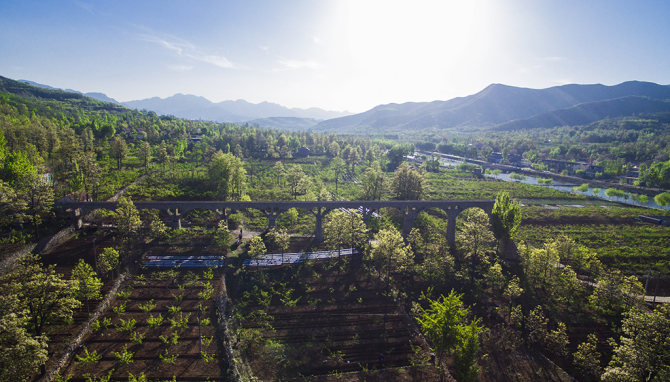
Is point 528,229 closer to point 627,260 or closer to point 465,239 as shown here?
point 627,260

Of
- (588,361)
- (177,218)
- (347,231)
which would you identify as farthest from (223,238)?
(588,361)

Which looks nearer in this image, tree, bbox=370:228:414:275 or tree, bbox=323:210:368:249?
tree, bbox=370:228:414:275

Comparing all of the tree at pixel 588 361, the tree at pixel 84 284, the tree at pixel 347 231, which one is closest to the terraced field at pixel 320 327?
the tree at pixel 347 231

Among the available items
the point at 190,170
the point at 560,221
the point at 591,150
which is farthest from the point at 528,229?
the point at 591,150

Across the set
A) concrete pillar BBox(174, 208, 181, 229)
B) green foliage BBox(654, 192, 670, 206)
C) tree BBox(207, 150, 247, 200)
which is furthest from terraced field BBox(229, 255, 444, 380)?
green foliage BBox(654, 192, 670, 206)

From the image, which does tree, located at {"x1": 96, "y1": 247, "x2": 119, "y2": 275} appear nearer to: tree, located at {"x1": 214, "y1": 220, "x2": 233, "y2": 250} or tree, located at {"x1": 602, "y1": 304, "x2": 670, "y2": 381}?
tree, located at {"x1": 214, "y1": 220, "x2": 233, "y2": 250}

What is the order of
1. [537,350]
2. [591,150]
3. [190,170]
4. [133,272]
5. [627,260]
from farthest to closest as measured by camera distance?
[591,150], [190,170], [627,260], [133,272], [537,350]
